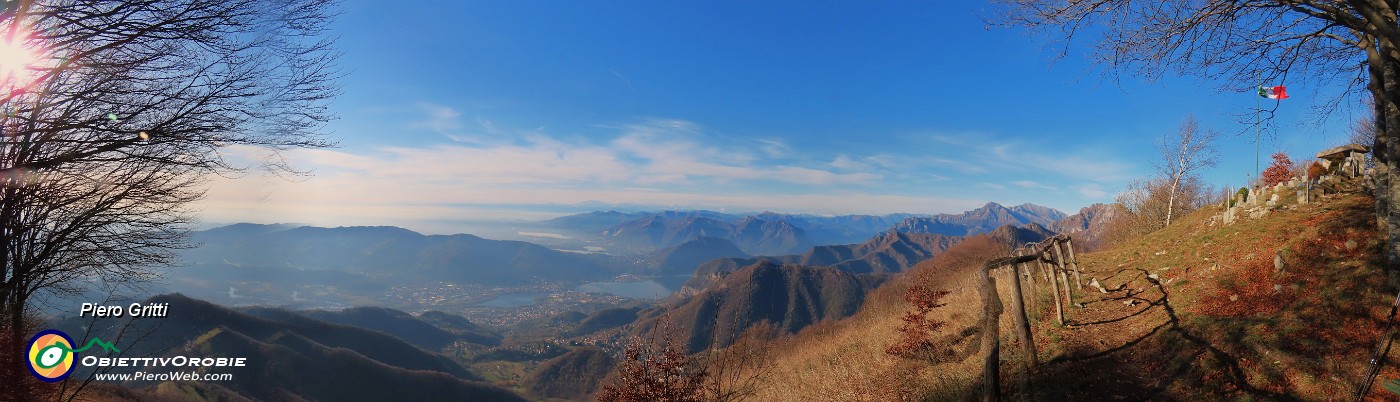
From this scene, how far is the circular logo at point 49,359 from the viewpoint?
7926mm

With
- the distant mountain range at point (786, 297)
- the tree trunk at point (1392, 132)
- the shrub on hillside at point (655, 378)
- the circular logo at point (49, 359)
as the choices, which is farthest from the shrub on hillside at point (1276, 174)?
the distant mountain range at point (786, 297)

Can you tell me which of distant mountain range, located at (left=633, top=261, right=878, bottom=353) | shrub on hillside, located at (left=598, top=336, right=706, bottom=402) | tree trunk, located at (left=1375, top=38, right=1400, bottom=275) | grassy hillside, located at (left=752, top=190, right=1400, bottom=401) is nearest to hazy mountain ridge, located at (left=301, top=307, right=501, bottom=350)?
distant mountain range, located at (left=633, top=261, right=878, bottom=353)

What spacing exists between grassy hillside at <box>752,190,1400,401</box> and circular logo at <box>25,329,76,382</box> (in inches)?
551

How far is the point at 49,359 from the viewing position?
7.96 metres

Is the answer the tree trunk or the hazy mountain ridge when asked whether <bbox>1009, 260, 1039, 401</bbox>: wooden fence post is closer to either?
the tree trunk

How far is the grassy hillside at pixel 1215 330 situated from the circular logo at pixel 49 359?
45.9 feet

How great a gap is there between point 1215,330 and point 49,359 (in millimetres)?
19855

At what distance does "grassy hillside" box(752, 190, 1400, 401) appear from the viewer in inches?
249

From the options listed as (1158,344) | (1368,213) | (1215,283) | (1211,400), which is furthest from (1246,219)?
(1211,400)

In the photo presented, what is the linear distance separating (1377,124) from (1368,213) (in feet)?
6.75

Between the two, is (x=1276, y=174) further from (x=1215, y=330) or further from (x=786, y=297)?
(x=786, y=297)

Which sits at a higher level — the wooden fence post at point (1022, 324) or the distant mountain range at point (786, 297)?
the wooden fence post at point (1022, 324)

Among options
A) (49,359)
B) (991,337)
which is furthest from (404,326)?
(991,337)

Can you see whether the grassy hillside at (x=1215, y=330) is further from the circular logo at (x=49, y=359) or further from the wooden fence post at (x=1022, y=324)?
the circular logo at (x=49, y=359)
